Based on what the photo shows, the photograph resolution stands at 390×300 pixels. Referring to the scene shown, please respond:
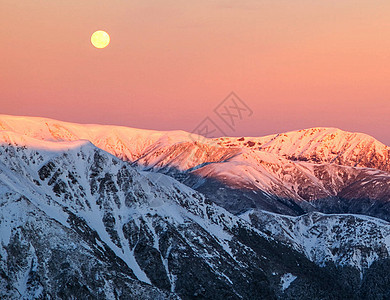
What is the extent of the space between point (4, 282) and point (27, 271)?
23.4 feet

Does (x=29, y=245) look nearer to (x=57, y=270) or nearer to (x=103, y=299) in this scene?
(x=57, y=270)

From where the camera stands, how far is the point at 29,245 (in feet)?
644

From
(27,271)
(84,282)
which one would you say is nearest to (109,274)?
(84,282)

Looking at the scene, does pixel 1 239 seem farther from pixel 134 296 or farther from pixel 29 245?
pixel 134 296

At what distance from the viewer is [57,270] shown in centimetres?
19238

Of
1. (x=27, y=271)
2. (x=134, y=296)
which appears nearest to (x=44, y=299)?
(x=27, y=271)

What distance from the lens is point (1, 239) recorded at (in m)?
195

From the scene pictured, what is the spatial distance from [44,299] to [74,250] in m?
17.9

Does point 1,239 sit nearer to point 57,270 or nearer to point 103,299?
point 57,270

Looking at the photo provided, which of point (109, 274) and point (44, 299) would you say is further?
point (109, 274)

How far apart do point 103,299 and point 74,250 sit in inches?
619

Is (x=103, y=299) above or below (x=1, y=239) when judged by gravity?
below

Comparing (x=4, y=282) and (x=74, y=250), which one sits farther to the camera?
(x=74, y=250)

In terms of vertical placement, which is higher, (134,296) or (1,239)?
(1,239)
